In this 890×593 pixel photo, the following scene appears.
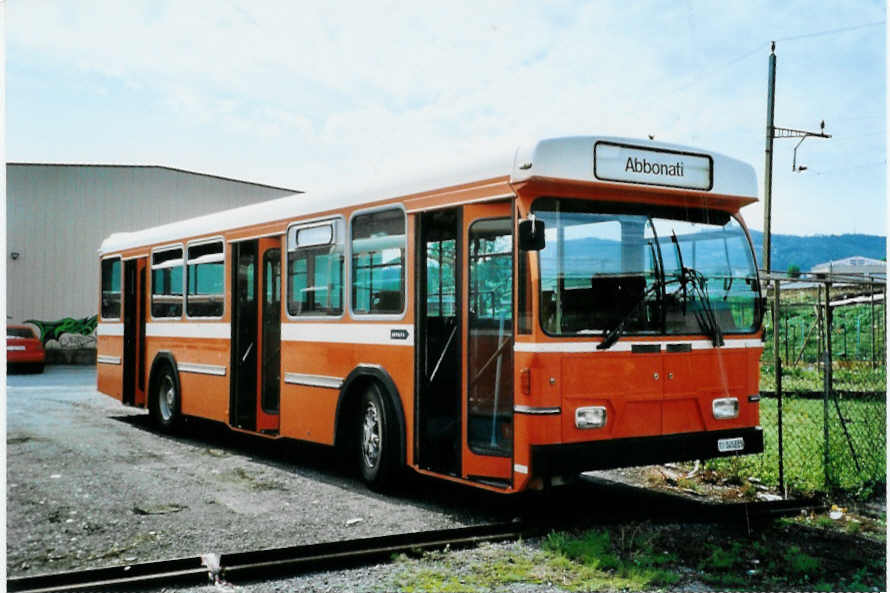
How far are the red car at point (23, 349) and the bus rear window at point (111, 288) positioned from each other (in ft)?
30.0

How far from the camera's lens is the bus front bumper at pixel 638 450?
6.48 m

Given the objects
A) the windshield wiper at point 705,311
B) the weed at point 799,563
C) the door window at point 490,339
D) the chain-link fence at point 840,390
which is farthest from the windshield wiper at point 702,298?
the weed at point 799,563

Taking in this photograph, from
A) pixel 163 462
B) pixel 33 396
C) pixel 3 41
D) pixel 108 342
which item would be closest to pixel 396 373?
pixel 163 462

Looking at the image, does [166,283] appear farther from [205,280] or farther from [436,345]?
[436,345]

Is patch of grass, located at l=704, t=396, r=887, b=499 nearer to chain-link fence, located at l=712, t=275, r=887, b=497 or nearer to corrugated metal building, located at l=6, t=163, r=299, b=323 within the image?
chain-link fence, located at l=712, t=275, r=887, b=497

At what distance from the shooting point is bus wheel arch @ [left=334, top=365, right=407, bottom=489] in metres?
7.95

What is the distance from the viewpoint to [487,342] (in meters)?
7.12

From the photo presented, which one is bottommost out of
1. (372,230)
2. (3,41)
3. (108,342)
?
(108,342)

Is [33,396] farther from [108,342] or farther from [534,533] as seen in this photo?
[534,533]

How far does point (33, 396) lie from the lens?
1730cm

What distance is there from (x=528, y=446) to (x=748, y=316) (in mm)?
2174

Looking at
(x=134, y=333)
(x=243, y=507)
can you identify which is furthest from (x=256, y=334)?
(x=134, y=333)

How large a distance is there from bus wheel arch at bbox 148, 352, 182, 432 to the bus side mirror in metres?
7.00

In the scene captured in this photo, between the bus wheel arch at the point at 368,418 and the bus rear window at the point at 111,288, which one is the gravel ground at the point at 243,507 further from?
the bus rear window at the point at 111,288
